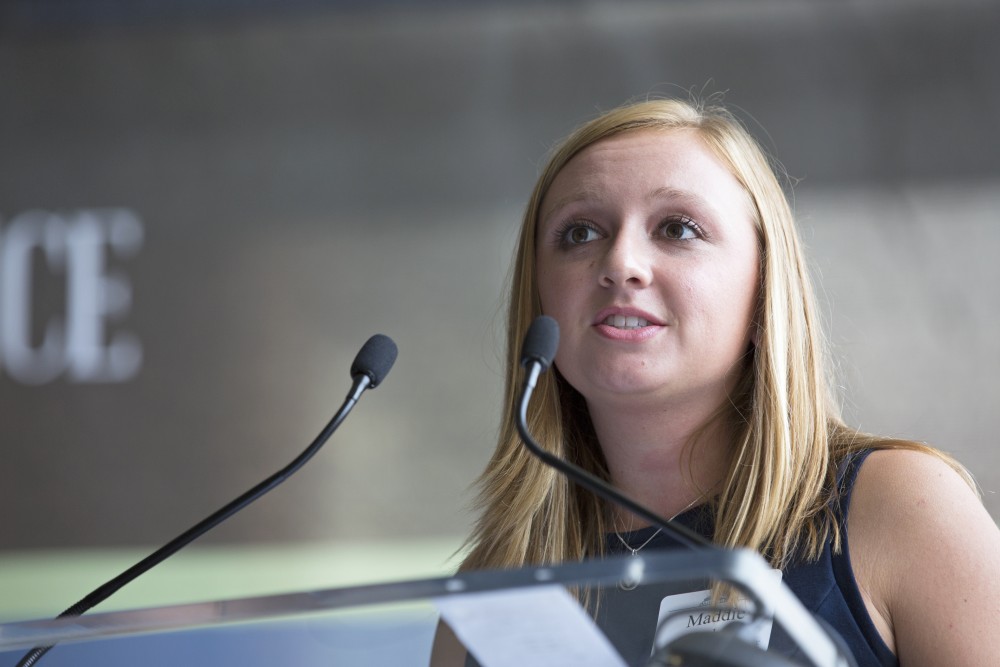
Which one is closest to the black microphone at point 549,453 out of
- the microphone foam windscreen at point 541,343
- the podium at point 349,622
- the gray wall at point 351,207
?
the microphone foam windscreen at point 541,343

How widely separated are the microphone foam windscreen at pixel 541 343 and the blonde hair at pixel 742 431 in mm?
371

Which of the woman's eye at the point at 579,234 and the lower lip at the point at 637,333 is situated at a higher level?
the woman's eye at the point at 579,234

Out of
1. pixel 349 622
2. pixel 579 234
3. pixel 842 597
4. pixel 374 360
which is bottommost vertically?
pixel 842 597

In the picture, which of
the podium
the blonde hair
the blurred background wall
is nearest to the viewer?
the podium

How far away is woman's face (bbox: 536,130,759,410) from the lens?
1.34 m

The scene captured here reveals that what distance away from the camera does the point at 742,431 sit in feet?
4.64

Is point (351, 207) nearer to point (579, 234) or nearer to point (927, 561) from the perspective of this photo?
point (579, 234)

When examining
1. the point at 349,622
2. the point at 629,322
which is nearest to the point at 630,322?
the point at 629,322

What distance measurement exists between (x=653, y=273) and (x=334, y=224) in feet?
7.14

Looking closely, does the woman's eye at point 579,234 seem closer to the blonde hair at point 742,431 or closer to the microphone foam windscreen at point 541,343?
the blonde hair at point 742,431

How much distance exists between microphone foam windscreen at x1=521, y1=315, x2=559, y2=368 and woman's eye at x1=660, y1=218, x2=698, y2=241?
1.08 feet

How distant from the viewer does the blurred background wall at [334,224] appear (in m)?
3.14

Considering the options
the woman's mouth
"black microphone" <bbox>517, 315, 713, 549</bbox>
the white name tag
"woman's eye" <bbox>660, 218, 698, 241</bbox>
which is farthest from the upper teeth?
the white name tag

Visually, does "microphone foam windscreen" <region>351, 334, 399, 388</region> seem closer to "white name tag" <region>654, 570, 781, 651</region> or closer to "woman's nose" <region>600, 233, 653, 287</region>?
"woman's nose" <region>600, 233, 653, 287</region>
